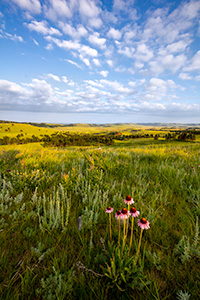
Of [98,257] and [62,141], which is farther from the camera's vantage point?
[62,141]

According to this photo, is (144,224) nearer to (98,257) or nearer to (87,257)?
(98,257)

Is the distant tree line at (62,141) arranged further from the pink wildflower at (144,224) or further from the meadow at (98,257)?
the pink wildflower at (144,224)

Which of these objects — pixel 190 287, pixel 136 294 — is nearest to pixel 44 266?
pixel 136 294

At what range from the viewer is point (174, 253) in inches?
68.1

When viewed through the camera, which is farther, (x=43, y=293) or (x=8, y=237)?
(x=8, y=237)

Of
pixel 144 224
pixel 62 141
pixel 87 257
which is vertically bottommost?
pixel 62 141

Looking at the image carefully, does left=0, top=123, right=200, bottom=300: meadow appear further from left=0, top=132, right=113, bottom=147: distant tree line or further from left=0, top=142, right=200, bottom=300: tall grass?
left=0, top=132, right=113, bottom=147: distant tree line

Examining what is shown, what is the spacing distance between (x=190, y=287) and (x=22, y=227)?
225cm

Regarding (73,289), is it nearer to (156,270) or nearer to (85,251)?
(85,251)

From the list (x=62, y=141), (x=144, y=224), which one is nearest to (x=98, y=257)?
(x=144, y=224)

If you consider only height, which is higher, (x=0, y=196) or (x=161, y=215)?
(x=0, y=196)

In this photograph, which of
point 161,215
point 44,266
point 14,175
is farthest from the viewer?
point 14,175

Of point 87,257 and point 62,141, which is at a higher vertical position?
point 87,257

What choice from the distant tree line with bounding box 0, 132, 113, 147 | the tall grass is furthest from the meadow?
the distant tree line with bounding box 0, 132, 113, 147
